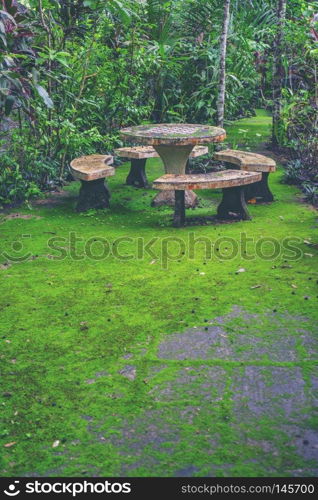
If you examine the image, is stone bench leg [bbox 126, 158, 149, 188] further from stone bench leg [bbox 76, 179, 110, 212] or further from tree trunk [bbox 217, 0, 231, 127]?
tree trunk [bbox 217, 0, 231, 127]

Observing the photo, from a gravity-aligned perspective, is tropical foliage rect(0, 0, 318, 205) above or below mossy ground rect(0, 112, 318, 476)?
above

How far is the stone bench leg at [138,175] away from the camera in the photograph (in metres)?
8.04

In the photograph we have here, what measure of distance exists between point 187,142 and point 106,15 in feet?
11.0

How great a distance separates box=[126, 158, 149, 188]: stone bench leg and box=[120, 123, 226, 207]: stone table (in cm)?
73

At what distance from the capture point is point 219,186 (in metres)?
6.17

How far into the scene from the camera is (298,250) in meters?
5.67

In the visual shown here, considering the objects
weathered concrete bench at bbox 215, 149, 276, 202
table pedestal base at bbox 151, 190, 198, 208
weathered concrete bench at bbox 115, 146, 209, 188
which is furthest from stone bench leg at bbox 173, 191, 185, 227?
weathered concrete bench at bbox 115, 146, 209, 188

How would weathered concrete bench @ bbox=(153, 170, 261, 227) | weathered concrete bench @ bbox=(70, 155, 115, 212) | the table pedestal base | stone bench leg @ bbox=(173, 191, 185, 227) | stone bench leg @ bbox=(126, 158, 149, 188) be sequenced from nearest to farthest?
weathered concrete bench @ bbox=(153, 170, 261, 227) < stone bench leg @ bbox=(173, 191, 185, 227) < weathered concrete bench @ bbox=(70, 155, 115, 212) < the table pedestal base < stone bench leg @ bbox=(126, 158, 149, 188)

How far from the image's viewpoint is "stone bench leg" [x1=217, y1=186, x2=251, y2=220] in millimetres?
6473

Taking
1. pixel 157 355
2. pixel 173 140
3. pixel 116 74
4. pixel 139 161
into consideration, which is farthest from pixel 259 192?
pixel 157 355

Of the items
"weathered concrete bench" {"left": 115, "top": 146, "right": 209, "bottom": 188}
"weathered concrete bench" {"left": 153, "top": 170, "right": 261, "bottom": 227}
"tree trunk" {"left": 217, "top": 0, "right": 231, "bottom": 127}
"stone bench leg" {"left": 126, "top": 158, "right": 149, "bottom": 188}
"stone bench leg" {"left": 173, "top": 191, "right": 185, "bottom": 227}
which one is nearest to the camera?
"weathered concrete bench" {"left": 153, "top": 170, "right": 261, "bottom": 227}

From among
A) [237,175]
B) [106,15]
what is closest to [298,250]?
[237,175]
